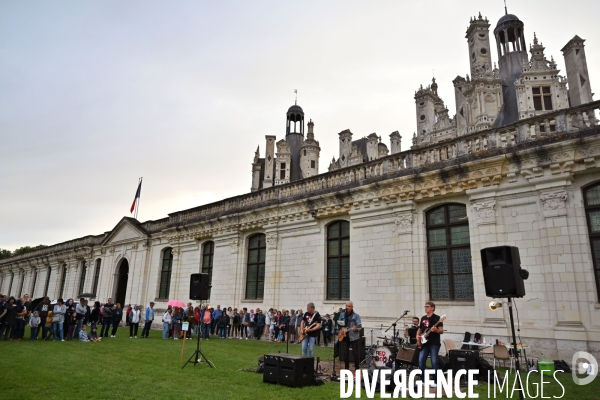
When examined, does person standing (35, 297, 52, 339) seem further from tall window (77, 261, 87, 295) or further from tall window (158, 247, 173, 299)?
tall window (77, 261, 87, 295)

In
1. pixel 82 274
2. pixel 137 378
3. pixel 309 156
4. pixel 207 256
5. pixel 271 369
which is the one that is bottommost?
pixel 137 378

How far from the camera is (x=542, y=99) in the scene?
31.3 m

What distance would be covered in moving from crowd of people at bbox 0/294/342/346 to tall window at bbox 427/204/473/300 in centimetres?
382

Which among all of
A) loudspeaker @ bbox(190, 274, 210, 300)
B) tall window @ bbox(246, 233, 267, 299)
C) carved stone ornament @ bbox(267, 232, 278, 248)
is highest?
carved stone ornament @ bbox(267, 232, 278, 248)

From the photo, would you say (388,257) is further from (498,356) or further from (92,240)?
(92,240)

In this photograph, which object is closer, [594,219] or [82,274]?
[594,219]

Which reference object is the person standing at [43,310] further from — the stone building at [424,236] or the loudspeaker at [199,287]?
the loudspeaker at [199,287]

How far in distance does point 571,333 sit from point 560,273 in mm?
1410

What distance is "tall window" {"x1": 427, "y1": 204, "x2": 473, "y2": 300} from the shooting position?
38.4 ft

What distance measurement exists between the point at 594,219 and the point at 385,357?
6.34m

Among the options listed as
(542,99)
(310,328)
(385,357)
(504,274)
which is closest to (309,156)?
(542,99)

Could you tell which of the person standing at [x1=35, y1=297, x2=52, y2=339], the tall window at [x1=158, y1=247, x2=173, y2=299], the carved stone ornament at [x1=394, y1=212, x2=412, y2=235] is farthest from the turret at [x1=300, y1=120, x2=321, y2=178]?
the person standing at [x1=35, y1=297, x2=52, y2=339]

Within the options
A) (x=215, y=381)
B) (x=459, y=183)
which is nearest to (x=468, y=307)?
(x=459, y=183)

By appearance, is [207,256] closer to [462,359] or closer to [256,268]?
[256,268]
